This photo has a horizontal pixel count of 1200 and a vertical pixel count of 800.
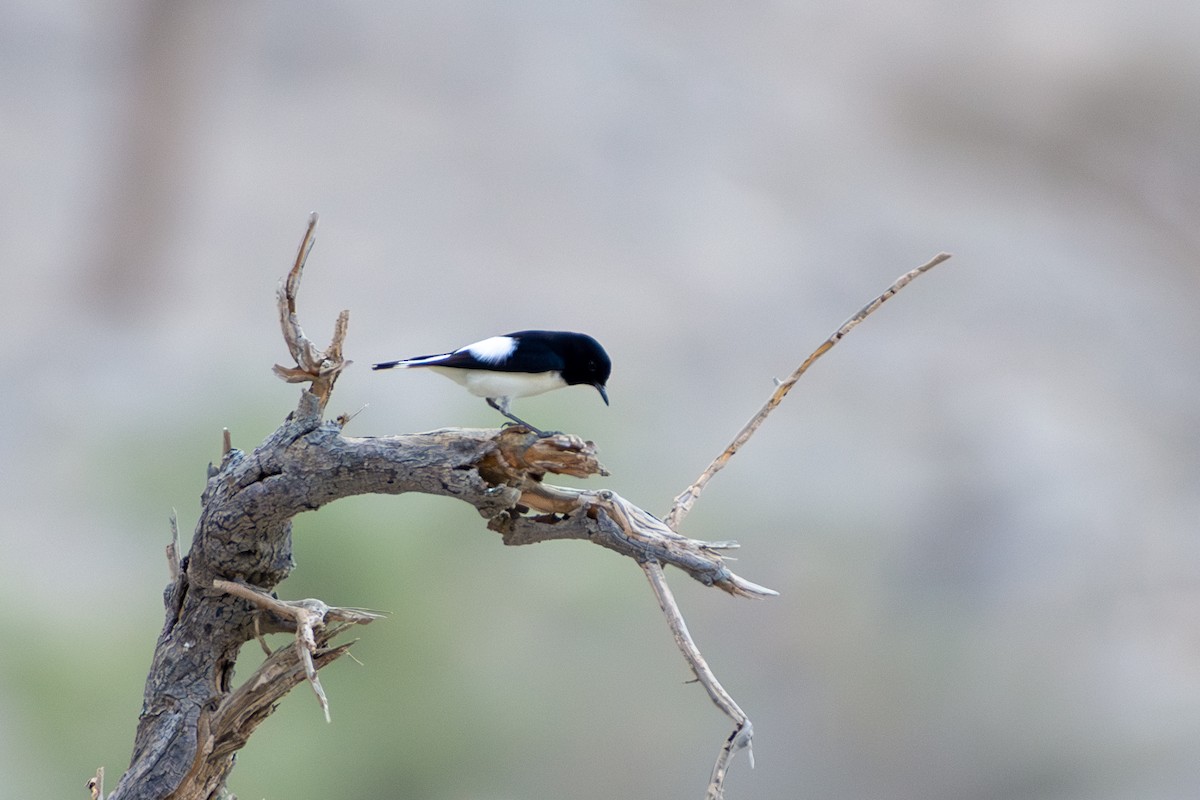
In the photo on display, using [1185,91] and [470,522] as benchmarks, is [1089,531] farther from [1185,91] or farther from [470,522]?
[1185,91]

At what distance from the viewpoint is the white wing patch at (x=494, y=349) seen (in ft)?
4.94

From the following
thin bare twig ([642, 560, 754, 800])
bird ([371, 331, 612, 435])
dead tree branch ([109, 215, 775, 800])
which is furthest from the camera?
bird ([371, 331, 612, 435])

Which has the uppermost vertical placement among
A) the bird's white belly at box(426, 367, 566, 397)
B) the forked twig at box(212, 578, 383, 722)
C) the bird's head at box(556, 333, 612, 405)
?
the bird's head at box(556, 333, 612, 405)

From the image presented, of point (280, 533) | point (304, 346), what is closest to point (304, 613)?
point (280, 533)

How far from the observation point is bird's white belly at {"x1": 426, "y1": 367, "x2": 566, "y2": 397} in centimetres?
152

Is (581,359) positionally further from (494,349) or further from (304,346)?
(304,346)

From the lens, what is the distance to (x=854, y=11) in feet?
24.8

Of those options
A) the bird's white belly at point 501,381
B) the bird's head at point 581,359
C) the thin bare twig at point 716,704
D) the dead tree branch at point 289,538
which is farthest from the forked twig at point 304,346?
the thin bare twig at point 716,704

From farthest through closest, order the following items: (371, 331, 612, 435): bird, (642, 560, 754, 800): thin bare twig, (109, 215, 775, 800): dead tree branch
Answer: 1. (371, 331, 612, 435): bird
2. (109, 215, 775, 800): dead tree branch
3. (642, 560, 754, 800): thin bare twig

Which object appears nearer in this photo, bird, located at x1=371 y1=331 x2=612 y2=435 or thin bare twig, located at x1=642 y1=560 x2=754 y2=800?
thin bare twig, located at x1=642 y1=560 x2=754 y2=800

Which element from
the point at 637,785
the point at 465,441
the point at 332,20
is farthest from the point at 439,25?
the point at 465,441

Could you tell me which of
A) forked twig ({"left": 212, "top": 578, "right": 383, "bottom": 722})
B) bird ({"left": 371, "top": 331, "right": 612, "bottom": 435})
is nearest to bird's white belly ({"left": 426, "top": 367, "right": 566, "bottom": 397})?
bird ({"left": 371, "top": 331, "right": 612, "bottom": 435})

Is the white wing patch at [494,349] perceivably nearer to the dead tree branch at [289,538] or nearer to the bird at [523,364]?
the bird at [523,364]

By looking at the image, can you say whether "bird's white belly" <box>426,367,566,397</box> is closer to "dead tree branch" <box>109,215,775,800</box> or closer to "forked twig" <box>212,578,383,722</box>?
"dead tree branch" <box>109,215,775,800</box>
